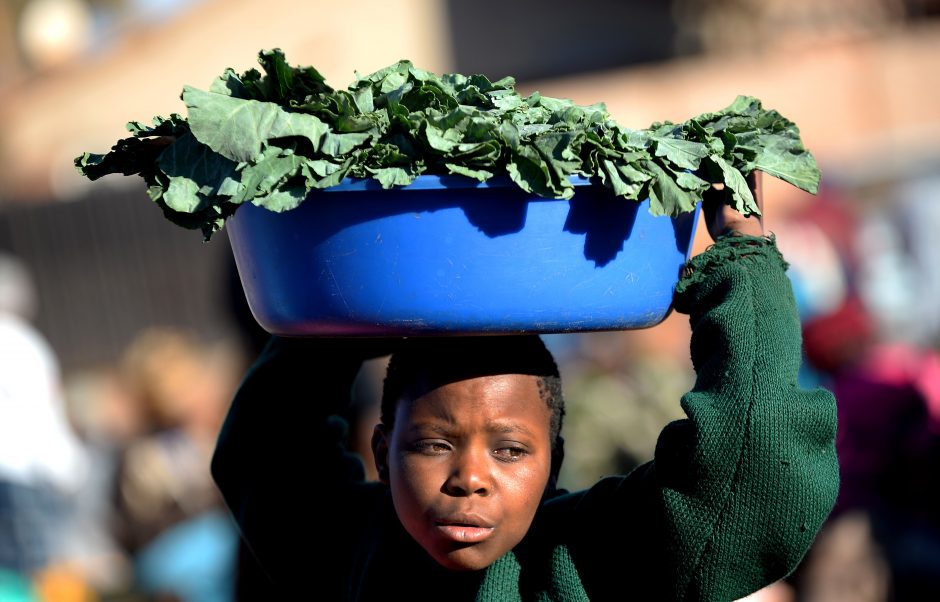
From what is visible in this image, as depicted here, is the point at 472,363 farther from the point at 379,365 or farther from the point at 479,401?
the point at 379,365

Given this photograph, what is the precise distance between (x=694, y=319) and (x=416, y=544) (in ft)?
2.38

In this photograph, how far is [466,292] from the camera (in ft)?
6.91

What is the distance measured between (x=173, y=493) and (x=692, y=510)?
543 centimetres

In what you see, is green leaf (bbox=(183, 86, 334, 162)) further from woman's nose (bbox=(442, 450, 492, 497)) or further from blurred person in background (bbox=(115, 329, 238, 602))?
blurred person in background (bbox=(115, 329, 238, 602))

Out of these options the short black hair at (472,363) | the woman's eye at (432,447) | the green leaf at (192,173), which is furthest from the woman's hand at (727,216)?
the green leaf at (192,173)

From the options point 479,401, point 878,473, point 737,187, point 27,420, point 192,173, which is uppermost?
point 192,173

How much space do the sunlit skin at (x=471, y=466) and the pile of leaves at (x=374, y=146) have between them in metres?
0.51

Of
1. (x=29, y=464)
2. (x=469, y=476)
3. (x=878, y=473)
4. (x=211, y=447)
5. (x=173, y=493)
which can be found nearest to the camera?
(x=469, y=476)

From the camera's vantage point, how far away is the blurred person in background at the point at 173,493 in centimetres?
703

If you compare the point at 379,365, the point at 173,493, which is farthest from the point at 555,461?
the point at 379,365

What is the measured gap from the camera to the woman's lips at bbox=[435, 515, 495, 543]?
2277mm

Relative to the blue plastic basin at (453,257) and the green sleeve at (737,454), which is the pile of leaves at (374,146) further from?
the green sleeve at (737,454)

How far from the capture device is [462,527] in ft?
7.50

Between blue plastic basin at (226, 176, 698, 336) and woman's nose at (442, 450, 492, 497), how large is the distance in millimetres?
290
